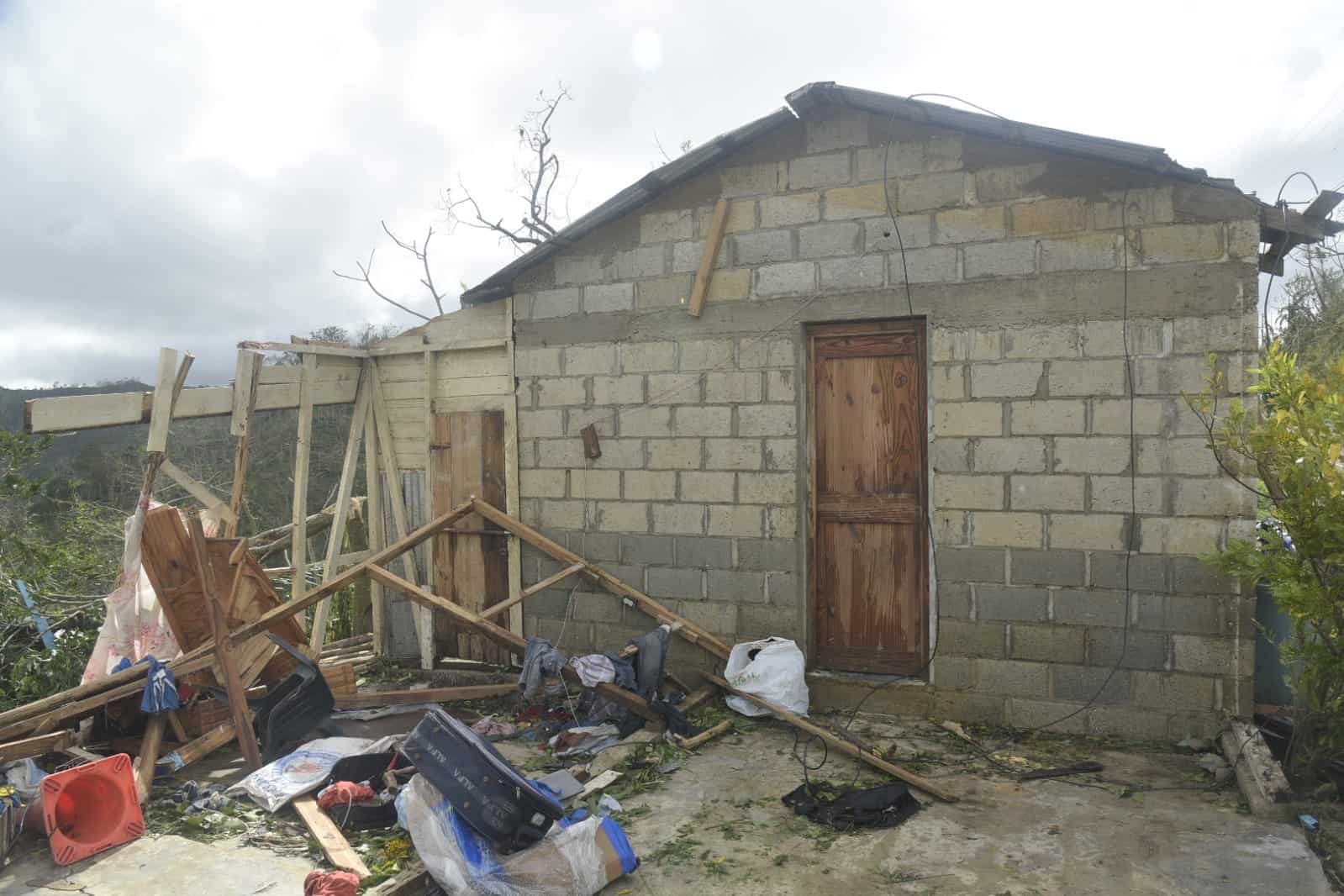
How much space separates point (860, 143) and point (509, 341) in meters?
3.11

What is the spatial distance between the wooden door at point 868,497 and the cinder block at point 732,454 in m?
0.40

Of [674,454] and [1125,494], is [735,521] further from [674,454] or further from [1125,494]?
[1125,494]

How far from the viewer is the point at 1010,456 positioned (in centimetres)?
542

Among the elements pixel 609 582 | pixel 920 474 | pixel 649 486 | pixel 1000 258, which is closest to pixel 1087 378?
pixel 1000 258

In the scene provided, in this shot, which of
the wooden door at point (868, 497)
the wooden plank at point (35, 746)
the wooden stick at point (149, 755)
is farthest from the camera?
the wooden door at point (868, 497)

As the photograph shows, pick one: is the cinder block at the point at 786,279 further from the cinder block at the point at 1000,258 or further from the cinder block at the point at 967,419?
the cinder block at the point at 967,419

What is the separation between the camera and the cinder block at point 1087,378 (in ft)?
17.0

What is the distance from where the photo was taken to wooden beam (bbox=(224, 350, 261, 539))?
256 inches

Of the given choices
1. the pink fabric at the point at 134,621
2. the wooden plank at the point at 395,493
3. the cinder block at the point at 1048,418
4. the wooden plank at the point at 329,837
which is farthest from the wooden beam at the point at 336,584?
the cinder block at the point at 1048,418

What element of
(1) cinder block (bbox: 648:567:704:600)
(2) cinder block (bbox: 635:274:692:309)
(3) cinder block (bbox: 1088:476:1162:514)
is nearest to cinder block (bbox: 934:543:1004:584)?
(3) cinder block (bbox: 1088:476:1162:514)

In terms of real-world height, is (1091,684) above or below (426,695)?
above

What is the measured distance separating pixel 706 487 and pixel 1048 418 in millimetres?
2346

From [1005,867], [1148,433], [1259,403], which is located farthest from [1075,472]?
[1005,867]

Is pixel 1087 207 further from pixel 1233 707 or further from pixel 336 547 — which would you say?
pixel 336 547
